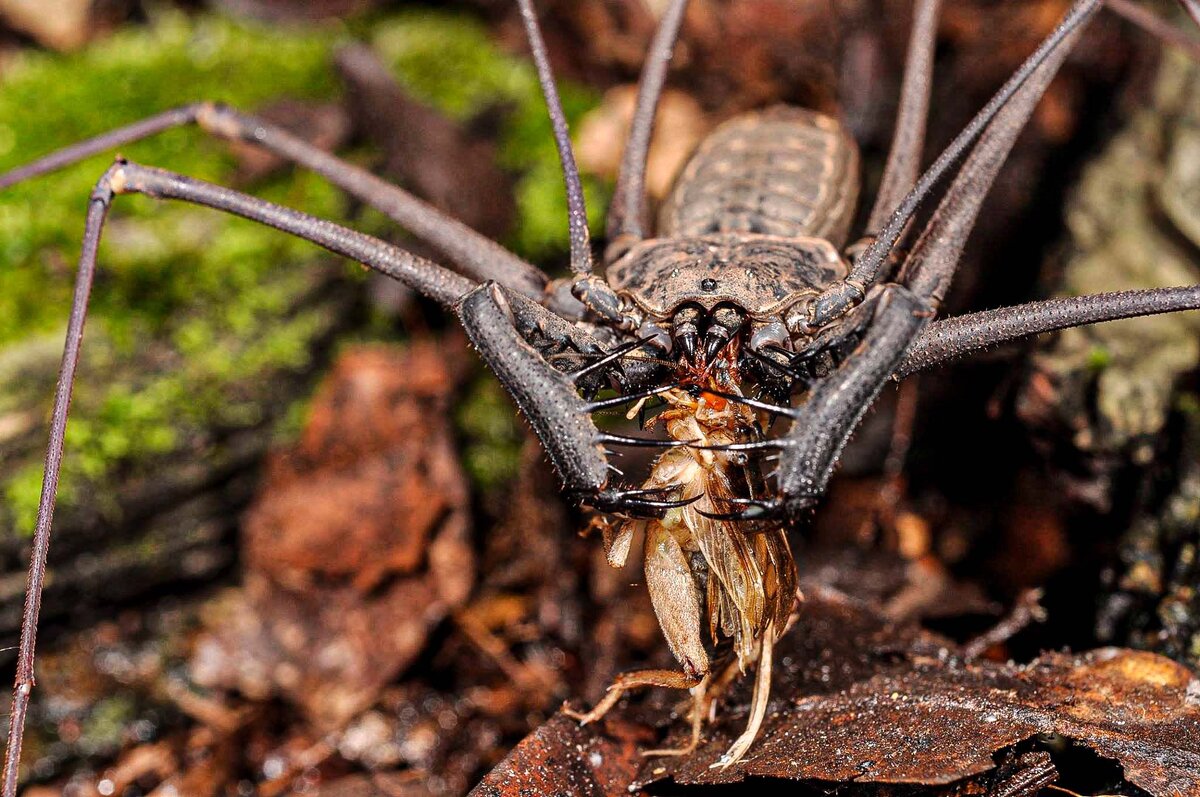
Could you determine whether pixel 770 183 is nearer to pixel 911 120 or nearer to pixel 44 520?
pixel 911 120

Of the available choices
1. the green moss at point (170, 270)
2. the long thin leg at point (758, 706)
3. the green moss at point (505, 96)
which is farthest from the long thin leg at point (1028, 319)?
the green moss at point (170, 270)

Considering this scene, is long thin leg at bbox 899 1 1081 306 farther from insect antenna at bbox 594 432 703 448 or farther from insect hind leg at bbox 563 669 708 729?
insect hind leg at bbox 563 669 708 729

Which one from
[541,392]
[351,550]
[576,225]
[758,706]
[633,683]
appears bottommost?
[758,706]

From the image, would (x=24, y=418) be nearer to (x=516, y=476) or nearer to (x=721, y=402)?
(x=516, y=476)

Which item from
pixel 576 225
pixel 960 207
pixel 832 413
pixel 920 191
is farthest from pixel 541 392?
pixel 960 207

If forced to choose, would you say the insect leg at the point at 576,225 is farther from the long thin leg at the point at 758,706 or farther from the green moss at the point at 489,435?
the green moss at the point at 489,435

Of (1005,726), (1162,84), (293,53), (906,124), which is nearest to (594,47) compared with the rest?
(293,53)

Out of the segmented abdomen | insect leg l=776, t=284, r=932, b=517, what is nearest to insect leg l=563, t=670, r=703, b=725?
insect leg l=776, t=284, r=932, b=517

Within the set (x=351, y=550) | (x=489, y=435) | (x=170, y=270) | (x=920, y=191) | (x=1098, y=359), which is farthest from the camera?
(x=489, y=435)
